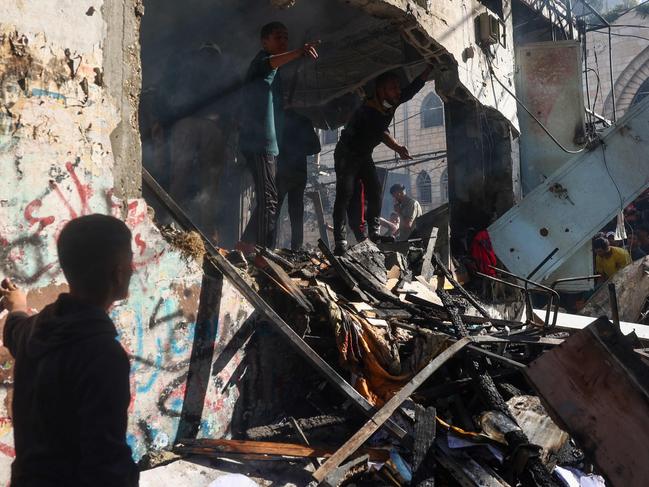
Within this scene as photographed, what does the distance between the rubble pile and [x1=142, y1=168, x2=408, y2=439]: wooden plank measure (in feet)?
0.04

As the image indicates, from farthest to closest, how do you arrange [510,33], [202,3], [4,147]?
[510,33] → [202,3] → [4,147]

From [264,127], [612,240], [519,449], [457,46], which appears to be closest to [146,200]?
[264,127]

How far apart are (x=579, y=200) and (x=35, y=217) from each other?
27.2 ft

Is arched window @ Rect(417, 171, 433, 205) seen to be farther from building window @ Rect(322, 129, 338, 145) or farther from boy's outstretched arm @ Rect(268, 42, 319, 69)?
boy's outstretched arm @ Rect(268, 42, 319, 69)

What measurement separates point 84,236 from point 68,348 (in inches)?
13.5

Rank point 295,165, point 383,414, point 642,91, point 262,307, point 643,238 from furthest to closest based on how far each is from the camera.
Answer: point 642,91 → point 643,238 → point 295,165 → point 262,307 → point 383,414

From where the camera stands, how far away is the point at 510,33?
32.0 feet

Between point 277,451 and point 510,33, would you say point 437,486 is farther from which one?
point 510,33

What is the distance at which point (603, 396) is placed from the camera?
112 inches

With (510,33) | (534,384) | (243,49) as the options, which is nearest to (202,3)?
(243,49)

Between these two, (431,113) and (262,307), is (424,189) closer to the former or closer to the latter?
(431,113)

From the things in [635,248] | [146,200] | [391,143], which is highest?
[391,143]

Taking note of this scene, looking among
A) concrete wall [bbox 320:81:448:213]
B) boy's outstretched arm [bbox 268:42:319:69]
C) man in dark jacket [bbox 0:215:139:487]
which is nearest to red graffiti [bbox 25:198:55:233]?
man in dark jacket [bbox 0:215:139:487]

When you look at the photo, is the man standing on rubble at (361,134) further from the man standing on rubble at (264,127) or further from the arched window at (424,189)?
the arched window at (424,189)
